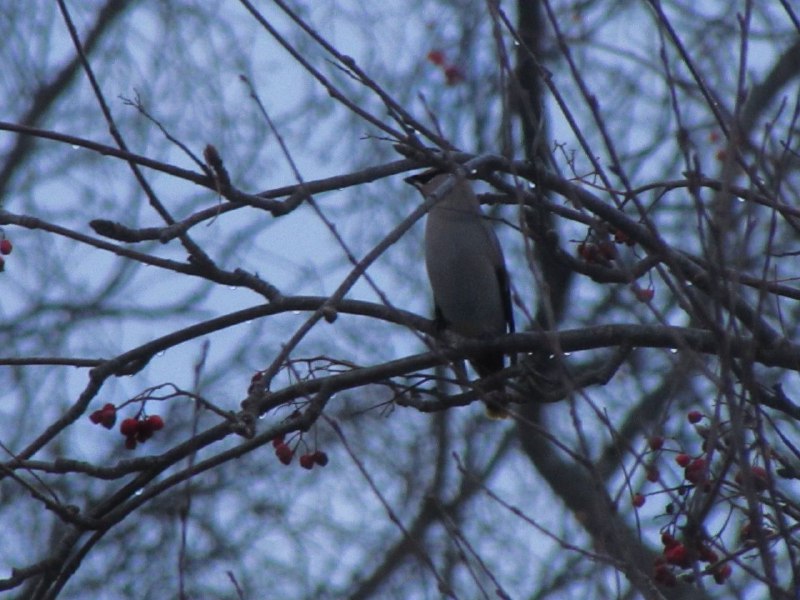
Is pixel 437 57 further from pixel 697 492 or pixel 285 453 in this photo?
pixel 697 492

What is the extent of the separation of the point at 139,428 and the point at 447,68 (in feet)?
20.4

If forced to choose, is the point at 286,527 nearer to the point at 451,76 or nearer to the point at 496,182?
the point at 451,76

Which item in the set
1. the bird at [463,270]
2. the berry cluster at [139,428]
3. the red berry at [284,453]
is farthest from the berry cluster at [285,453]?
the bird at [463,270]

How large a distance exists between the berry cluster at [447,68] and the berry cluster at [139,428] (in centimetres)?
612

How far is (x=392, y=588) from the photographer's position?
9562mm

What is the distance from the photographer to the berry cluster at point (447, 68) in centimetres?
975

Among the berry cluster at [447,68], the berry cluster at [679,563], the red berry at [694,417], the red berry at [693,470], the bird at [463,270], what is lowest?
the berry cluster at [679,563]

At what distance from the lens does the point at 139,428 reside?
3.96 metres

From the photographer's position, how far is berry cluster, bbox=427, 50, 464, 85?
32.0 ft

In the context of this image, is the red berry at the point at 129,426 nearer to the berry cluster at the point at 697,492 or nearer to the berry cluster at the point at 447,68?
the berry cluster at the point at 697,492

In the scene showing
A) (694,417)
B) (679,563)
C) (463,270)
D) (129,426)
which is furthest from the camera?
(463,270)

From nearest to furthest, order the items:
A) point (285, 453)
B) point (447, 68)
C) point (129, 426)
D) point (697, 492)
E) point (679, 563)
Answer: point (697, 492), point (679, 563), point (129, 426), point (285, 453), point (447, 68)

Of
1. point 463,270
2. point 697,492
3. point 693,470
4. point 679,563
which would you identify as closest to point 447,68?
point 463,270

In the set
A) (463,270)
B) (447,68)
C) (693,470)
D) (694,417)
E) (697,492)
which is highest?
(447,68)
